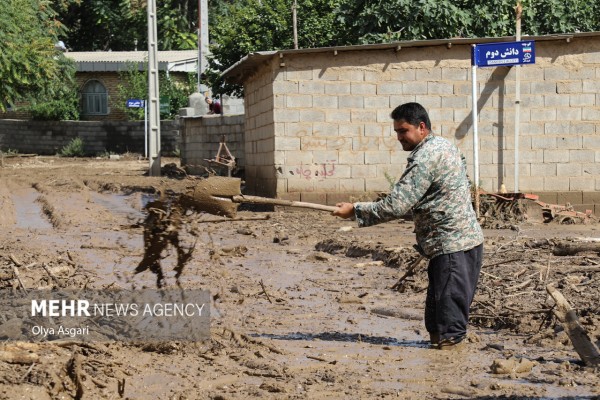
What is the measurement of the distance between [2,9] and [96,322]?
80.4 feet

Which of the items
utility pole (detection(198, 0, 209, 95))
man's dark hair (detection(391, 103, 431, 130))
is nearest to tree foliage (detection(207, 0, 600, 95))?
utility pole (detection(198, 0, 209, 95))

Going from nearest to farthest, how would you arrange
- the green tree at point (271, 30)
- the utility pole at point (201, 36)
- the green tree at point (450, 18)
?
the green tree at point (450, 18)
the green tree at point (271, 30)
the utility pole at point (201, 36)

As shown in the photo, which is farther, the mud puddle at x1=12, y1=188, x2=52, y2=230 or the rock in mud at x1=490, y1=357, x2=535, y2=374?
the mud puddle at x1=12, y1=188, x2=52, y2=230

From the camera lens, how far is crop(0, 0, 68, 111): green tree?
28844 mm

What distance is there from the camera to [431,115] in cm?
1600

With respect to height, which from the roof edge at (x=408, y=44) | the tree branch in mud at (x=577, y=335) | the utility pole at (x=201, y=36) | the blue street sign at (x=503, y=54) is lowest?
the tree branch in mud at (x=577, y=335)

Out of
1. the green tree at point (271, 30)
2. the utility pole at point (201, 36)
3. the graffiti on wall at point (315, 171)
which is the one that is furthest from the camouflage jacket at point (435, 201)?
the utility pole at point (201, 36)

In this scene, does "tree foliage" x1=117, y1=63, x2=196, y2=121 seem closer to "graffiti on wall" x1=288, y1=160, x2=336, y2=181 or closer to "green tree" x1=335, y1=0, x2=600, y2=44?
"green tree" x1=335, y1=0, x2=600, y2=44

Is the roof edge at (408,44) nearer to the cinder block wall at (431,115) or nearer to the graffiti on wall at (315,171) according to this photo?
the cinder block wall at (431,115)

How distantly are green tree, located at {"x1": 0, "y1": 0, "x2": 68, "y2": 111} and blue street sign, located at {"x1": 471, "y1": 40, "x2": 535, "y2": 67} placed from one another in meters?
17.5

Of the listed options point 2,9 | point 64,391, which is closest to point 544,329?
point 64,391

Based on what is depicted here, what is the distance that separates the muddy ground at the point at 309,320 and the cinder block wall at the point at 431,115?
5.77 ft

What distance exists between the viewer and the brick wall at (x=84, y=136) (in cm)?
3659

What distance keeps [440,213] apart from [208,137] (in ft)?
63.3
